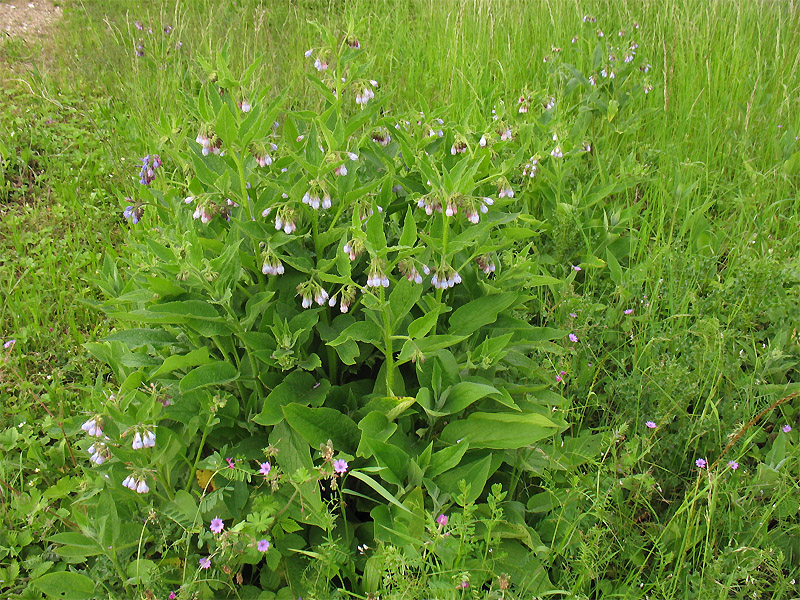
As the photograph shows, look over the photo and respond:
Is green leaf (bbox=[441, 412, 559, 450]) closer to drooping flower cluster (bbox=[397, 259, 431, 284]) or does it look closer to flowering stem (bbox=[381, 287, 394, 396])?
flowering stem (bbox=[381, 287, 394, 396])

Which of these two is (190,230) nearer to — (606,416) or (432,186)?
(432,186)

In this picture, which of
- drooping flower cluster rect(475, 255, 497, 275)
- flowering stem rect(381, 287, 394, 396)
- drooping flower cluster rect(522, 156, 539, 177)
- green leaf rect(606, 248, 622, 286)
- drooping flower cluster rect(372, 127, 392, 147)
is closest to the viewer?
flowering stem rect(381, 287, 394, 396)

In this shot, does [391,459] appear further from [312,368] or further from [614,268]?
[614,268]

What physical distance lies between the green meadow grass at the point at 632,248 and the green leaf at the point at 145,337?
1.15 ft

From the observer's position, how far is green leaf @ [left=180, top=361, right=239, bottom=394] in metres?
1.66

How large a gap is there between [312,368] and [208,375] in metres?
0.28

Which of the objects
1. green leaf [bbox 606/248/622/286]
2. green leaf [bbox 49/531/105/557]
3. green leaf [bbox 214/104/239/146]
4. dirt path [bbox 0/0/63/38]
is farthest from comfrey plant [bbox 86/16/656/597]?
dirt path [bbox 0/0/63/38]

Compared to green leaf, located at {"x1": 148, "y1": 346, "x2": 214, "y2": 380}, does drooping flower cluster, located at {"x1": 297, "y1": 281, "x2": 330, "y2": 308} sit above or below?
above

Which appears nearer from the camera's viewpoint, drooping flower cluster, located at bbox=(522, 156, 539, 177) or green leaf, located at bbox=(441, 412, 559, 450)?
green leaf, located at bbox=(441, 412, 559, 450)

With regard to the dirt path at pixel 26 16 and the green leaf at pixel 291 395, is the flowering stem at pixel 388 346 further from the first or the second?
the dirt path at pixel 26 16

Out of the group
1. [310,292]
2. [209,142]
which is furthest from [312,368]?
[209,142]

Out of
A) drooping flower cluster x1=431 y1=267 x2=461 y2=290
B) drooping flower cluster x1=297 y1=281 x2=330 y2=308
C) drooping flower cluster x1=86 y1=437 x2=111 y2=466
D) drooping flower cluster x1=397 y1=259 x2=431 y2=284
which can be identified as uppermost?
drooping flower cluster x1=397 y1=259 x2=431 y2=284

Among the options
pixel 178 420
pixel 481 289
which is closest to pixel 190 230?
pixel 178 420

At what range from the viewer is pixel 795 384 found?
7.41 ft
